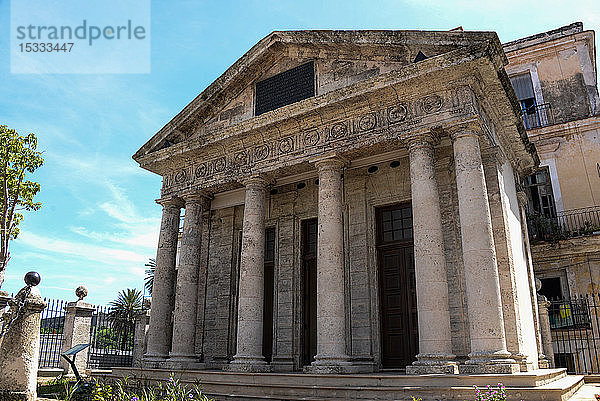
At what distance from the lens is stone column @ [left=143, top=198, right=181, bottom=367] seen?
42.1ft

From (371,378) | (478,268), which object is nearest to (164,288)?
(371,378)

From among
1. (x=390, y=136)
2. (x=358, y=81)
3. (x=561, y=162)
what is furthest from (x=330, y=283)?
(x=561, y=162)

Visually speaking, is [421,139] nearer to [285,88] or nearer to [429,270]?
[429,270]

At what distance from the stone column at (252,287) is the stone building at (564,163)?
9.39 metres

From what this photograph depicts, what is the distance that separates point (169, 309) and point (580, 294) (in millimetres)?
12632

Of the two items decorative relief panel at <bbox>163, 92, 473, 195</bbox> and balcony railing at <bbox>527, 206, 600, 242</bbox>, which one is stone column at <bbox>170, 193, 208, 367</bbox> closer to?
decorative relief panel at <bbox>163, 92, 473, 195</bbox>

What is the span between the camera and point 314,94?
39.2ft

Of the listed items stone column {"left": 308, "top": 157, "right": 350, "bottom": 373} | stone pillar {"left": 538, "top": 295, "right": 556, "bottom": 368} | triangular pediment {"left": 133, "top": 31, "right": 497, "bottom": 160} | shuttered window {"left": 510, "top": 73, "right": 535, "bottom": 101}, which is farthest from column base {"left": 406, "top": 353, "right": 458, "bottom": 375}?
shuttered window {"left": 510, "top": 73, "right": 535, "bottom": 101}

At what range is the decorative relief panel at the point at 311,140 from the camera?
1009cm

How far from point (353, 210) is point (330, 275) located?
9.74ft

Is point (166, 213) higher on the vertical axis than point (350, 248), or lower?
higher

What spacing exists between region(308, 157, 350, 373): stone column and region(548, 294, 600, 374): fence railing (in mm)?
7279

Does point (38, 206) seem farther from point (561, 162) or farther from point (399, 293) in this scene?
point (561, 162)

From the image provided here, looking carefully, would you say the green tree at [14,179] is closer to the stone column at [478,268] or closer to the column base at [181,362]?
the column base at [181,362]
